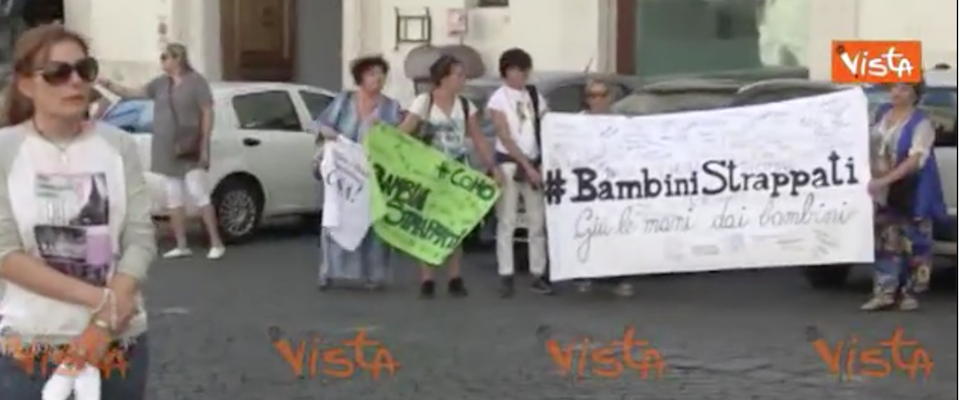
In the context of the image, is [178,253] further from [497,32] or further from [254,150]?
[497,32]

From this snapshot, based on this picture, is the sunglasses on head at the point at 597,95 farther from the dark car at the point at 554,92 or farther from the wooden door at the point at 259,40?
the wooden door at the point at 259,40

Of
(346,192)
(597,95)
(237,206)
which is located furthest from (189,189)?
(597,95)

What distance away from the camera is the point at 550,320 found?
40.3 ft

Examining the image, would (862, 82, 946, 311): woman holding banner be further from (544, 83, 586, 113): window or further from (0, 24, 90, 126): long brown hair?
(0, 24, 90, 126): long brown hair

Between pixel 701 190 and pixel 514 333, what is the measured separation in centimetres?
203

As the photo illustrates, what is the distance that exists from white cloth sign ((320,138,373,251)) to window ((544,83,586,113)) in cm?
287

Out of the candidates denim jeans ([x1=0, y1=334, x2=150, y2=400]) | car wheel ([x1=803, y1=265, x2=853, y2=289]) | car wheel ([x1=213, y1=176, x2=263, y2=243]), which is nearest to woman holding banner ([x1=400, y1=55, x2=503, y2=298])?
car wheel ([x1=803, y1=265, x2=853, y2=289])

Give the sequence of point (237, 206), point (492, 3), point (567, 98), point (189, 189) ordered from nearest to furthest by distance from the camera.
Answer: point (189, 189) < point (567, 98) < point (237, 206) < point (492, 3)

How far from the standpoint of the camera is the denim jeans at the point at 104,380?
5156 mm

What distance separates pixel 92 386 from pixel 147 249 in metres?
0.37

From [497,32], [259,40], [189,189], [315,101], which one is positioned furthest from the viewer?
[259,40]

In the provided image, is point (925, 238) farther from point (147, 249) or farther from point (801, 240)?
point (147, 249)

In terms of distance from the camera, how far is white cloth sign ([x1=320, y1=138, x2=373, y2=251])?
13.6m

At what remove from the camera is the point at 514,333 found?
1170cm
